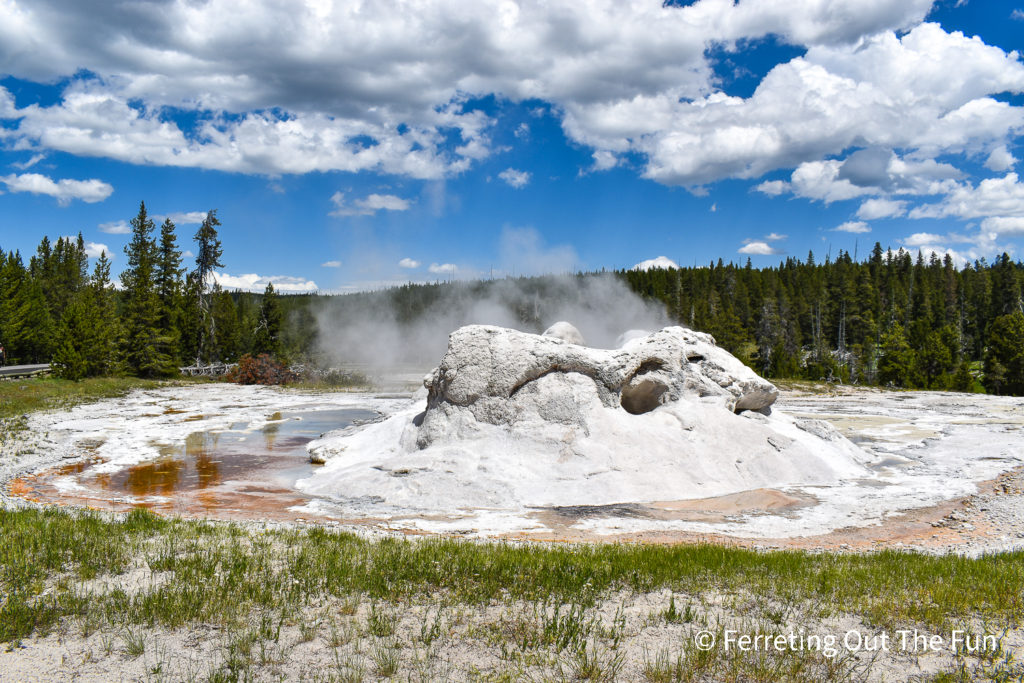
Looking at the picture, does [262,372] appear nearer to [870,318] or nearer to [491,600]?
[491,600]

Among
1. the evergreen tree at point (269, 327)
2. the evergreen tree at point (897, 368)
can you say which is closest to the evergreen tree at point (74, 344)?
the evergreen tree at point (269, 327)

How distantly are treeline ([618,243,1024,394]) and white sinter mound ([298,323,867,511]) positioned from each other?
4282 cm

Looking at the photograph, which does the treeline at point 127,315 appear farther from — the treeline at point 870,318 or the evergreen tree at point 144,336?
the treeline at point 870,318

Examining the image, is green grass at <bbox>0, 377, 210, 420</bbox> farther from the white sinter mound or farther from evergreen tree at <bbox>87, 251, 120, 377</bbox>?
the white sinter mound

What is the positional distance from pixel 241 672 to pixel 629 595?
353 cm

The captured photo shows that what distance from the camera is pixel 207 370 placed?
49031mm

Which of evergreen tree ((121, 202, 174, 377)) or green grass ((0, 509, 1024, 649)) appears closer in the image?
green grass ((0, 509, 1024, 649))

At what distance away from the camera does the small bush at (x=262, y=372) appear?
42875 mm

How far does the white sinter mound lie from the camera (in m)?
12.6

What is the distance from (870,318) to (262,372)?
219 ft

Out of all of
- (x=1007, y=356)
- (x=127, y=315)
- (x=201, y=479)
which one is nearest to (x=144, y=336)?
(x=127, y=315)

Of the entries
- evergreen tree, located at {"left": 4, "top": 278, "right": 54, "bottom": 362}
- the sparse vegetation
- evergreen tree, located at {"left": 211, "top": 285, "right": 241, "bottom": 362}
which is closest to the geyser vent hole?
the sparse vegetation

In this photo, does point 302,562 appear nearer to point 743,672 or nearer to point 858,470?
point 743,672

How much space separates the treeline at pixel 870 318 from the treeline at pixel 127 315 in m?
46.1
